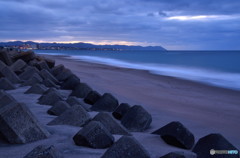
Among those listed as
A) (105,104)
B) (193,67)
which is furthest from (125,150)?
(193,67)

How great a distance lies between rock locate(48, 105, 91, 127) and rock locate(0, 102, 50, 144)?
63cm

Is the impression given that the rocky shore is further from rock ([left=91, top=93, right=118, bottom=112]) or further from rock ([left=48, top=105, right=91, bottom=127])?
rock ([left=91, top=93, right=118, bottom=112])

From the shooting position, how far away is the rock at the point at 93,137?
2.60m

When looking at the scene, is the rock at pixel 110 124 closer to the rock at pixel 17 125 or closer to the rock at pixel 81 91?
the rock at pixel 17 125

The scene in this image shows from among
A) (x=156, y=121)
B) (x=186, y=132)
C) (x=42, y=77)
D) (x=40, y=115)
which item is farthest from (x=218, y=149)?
(x=42, y=77)

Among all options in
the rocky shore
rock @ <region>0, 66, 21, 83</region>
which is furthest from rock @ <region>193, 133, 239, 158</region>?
rock @ <region>0, 66, 21, 83</region>

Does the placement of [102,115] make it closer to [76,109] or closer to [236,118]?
[76,109]

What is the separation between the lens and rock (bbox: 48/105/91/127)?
3340 mm

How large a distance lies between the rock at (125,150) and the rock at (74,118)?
113 cm

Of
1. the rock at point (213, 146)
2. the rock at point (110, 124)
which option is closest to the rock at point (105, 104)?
the rock at point (110, 124)

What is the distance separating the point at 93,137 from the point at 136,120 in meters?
1.21

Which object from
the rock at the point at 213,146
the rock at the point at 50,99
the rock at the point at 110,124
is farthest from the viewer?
the rock at the point at 50,99

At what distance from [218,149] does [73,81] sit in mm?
4698

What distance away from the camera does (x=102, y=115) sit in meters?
3.21
